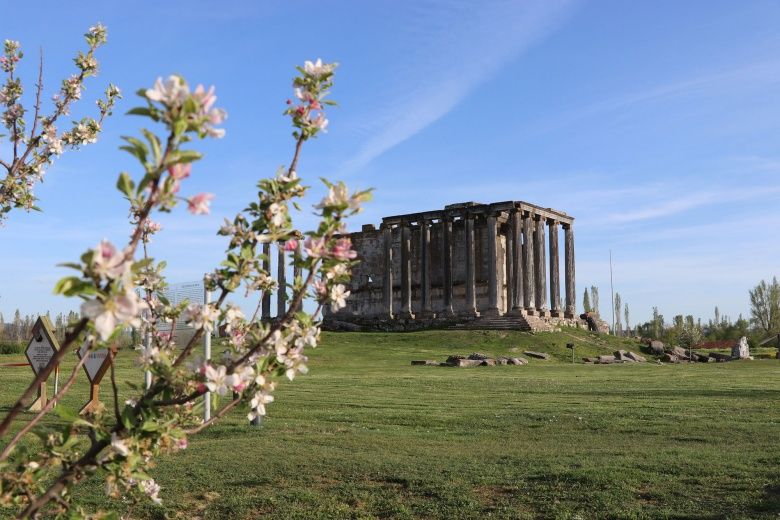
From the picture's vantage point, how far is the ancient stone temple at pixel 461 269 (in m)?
63.3

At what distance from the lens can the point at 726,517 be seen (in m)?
7.97

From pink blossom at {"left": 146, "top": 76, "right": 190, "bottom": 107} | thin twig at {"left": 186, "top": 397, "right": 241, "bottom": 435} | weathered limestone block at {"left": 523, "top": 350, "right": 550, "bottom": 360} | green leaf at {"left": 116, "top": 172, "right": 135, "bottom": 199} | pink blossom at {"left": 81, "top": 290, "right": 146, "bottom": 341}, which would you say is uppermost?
pink blossom at {"left": 146, "top": 76, "right": 190, "bottom": 107}

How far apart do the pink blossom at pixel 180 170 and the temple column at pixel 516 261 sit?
59549 mm

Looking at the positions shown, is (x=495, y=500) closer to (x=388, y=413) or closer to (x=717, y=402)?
(x=388, y=413)

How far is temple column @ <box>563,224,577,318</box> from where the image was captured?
218 feet

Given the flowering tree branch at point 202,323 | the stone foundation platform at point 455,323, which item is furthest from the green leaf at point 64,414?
the stone foundation platform at point 455,323

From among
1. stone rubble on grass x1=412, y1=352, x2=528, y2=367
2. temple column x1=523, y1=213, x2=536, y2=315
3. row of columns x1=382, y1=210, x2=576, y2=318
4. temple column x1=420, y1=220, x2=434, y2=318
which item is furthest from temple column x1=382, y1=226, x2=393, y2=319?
stone rubble on grass x1=412, y1=352, x2=528, y2=367

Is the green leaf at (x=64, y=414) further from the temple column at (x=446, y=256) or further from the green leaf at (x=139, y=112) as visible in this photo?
the temple column at (x=446, y=256)

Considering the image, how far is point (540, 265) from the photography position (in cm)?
6644

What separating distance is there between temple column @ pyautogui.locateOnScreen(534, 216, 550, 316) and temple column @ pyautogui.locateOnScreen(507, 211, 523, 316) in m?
2.44

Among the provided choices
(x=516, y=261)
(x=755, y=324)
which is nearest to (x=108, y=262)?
(x=516, y=261)

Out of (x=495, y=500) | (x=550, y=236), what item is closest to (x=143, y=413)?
(x=495, y=500)

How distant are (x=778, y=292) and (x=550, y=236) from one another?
4265 cm

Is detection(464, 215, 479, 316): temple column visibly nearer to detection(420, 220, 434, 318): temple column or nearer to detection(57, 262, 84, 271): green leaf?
detection(420, 220, 434, 318): temple column
